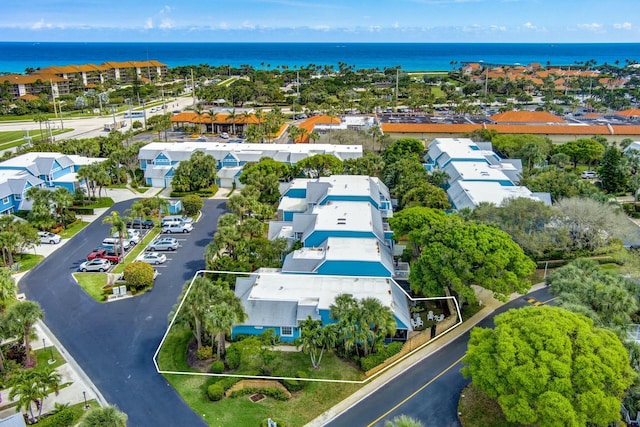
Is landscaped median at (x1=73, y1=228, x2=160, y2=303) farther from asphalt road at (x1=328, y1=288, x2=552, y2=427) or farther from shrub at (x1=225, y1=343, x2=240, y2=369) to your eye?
asphalt road at (x1=328, y1=288, x2=552, y2=427)

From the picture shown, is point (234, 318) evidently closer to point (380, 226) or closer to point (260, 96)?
point (380, 226)

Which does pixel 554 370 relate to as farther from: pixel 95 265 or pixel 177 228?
pixel 177 228

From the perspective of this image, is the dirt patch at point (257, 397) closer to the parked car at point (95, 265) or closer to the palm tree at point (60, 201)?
the parked car at point (95, 265)

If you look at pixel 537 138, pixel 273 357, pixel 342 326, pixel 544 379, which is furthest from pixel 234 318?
pixel 537 138

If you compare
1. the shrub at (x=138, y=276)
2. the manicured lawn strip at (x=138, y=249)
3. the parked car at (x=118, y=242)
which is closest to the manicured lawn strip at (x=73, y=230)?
the parked car at (x=118, y=242)

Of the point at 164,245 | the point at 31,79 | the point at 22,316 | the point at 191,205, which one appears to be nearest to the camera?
the point at 22,316

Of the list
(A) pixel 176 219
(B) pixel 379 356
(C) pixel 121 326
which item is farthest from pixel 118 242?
(B) pixel 379 356
